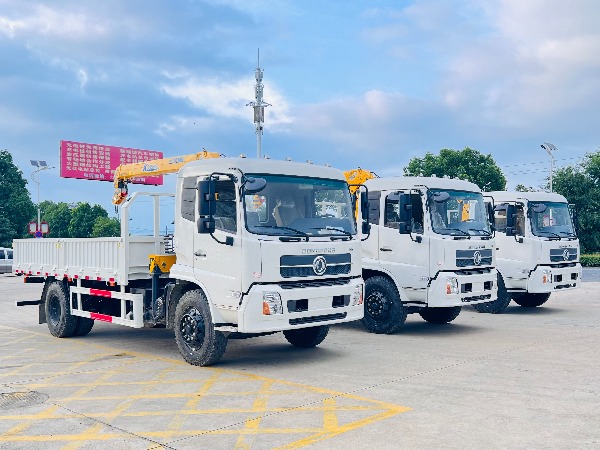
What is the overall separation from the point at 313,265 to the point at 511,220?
7.46 metres

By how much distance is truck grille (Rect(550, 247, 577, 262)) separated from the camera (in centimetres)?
1400

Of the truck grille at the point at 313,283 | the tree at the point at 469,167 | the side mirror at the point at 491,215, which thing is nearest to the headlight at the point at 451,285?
the side mirror at the point at 491,215

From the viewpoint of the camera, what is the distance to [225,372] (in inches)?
321

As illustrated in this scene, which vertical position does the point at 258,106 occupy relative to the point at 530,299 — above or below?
above

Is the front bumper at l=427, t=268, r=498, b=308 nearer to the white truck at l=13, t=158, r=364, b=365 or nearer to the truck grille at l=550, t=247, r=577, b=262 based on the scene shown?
the white truck at l=13, t=158, r=364, b=365

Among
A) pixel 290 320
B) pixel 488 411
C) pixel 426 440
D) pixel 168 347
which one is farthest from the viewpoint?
pixel 168 347

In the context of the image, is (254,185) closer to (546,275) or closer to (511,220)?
(511,220)

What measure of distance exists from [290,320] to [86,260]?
13.8ft

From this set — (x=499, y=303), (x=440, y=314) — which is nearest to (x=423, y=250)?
(x=440, y=314)

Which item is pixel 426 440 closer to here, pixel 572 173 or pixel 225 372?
pixel 225 372

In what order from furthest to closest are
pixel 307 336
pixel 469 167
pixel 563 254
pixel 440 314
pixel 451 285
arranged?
1. pixel 469 167
2. pixel 563 254
3. pixel 440 314
4. pixel 451 285
5. pixel 307 336

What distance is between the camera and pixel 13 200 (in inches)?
1973

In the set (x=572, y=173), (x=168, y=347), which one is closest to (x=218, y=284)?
(x=168, y=347)

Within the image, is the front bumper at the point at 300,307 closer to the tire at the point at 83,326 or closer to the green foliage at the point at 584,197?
the tire at the point at 83,326
